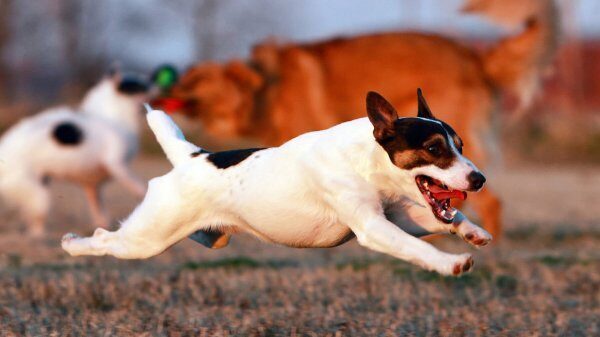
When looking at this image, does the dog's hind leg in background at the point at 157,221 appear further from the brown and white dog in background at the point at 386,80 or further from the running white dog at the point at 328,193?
the brown and white dog in background at the point at 386,80

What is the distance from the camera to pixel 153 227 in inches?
156

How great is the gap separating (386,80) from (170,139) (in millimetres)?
3957

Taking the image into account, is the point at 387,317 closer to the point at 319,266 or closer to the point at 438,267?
the point at 438,267

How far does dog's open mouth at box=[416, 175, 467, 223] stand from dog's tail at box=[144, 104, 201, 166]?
1064mm

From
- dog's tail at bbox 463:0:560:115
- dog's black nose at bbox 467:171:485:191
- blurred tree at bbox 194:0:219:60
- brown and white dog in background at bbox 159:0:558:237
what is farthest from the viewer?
blurred tree at bbox 194:0:219:60

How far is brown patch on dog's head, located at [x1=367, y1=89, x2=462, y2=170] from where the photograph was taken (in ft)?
11.5

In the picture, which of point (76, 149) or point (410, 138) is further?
point (76, 149)

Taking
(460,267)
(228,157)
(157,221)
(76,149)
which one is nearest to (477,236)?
(460,267)

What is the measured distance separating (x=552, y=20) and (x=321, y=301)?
4.22 m

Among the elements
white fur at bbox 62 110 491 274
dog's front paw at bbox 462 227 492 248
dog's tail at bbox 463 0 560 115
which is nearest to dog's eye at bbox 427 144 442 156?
white fur at bbox 62 110 491 274

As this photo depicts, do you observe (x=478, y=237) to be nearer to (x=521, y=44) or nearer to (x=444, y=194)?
(x=444, y=194)

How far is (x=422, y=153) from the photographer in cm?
350

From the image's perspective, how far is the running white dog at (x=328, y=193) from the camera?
3477mm

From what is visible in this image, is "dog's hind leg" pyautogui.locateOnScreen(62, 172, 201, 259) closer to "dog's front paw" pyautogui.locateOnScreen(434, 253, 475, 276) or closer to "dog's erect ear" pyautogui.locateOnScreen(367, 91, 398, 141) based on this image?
"dog's erect ear" pyautogui.locateOnScreen(367, 91, 398, 141)
